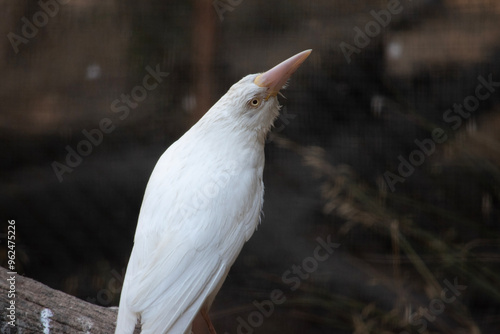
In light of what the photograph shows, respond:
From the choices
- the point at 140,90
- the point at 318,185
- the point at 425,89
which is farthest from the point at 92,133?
the point at 425,89

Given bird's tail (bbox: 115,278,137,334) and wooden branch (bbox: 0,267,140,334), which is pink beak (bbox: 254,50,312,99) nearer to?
bird's tail (bbox: 115,278,137,334)

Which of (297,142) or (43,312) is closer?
(43,312)

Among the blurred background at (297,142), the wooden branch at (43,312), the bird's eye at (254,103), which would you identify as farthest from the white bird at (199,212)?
the blurred background at (297,142)

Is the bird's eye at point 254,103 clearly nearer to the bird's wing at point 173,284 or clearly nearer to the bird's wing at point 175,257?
the bird's wing at point 175,257

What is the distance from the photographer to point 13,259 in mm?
2680

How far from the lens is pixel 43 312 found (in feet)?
6.39

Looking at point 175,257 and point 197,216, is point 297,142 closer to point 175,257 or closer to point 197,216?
point 197,216

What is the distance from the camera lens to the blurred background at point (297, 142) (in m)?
2.68

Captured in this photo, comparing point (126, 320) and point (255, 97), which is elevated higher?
point (255, 97)

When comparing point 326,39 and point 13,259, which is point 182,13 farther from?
point 13,259

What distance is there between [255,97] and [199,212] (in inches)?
16.4

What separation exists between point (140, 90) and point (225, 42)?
42 cm

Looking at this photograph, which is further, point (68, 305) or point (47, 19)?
point (47, 19)

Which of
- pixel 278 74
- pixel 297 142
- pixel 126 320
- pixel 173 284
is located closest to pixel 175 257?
pixel 173 284
